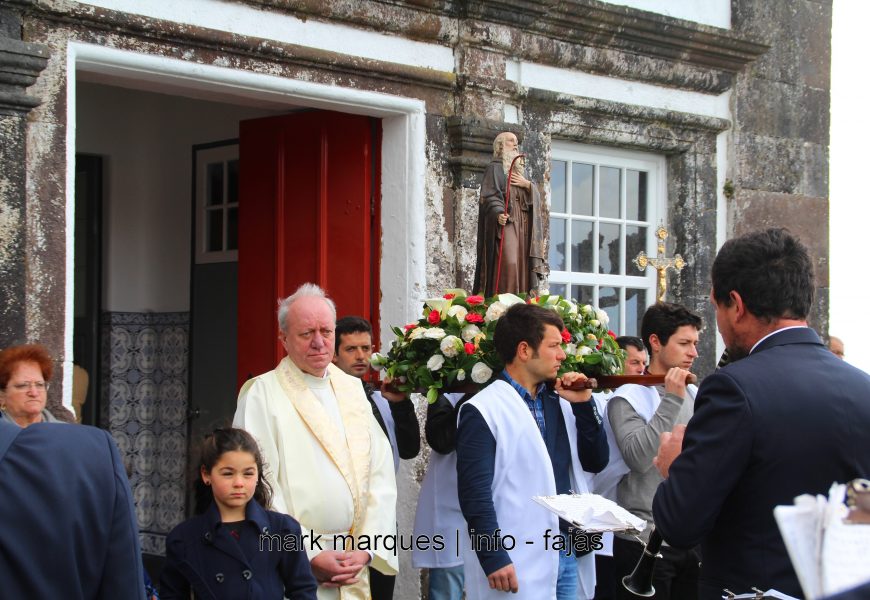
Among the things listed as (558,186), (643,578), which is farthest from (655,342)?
(558,186)

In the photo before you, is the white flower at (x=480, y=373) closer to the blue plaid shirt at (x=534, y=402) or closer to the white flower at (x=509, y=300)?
the blue plaid shirt at (x=534, y=402)

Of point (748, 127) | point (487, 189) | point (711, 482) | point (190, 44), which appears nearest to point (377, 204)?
point (487, 189)

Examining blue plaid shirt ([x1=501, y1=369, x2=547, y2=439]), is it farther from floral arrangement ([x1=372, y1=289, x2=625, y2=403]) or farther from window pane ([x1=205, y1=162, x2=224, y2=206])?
window pane ([x1=205, y1=162, x2=224, y2=206])

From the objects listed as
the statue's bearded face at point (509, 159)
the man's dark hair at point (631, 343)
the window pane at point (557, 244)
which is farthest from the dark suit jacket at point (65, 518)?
the window pane at point (557, 244)

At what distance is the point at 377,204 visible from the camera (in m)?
7.08

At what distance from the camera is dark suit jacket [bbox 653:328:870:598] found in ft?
9.82

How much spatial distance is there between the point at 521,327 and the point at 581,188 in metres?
3.26

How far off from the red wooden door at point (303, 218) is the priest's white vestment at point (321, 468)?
2.15m

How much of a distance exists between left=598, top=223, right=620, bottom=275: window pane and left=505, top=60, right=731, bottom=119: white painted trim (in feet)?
2.64

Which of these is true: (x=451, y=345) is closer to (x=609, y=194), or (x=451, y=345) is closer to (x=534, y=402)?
(x=534, y=402)

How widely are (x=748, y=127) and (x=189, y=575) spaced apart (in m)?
5.77

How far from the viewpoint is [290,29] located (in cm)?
643

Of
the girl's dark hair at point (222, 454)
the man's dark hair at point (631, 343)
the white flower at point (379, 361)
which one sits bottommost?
the girl's dark hair at point (222, 454)

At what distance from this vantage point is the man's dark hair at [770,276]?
10.3ft
